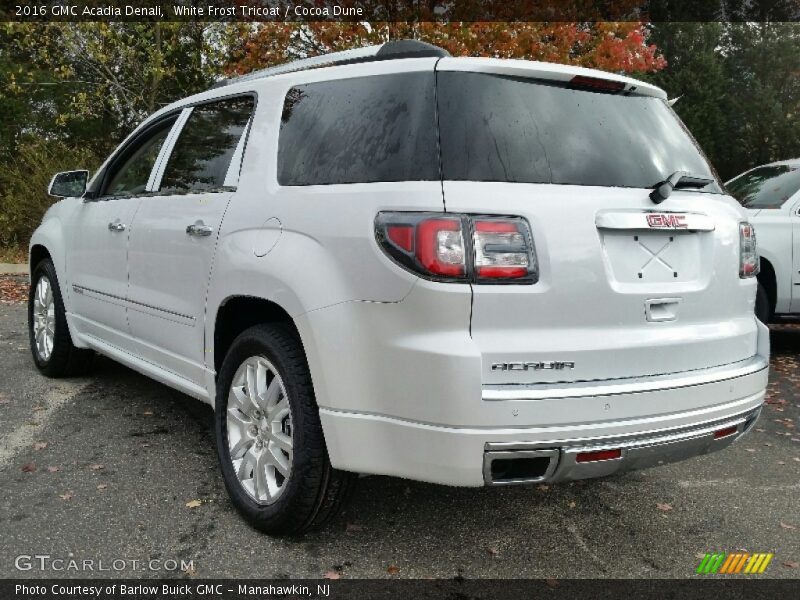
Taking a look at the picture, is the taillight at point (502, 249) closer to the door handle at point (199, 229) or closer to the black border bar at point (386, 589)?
the black border bar at point (386, 589)

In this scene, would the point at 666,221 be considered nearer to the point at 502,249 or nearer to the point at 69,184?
the point at 502,249

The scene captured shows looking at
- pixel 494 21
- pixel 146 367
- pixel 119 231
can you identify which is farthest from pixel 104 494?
pixel 494 21

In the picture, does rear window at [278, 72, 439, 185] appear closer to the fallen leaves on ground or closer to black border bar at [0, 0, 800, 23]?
the fallen leaves on ground

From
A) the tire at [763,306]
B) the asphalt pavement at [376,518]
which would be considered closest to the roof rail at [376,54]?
the asphalt pavement at [376,518]

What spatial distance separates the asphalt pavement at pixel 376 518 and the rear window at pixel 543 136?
1.51 metres

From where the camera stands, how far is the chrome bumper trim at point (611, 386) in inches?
103

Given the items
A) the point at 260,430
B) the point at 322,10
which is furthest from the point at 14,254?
the point at 260,430

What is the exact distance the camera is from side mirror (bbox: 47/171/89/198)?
548 cm

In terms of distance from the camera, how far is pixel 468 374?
2602 millimetres

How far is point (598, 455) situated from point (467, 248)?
0.84 m

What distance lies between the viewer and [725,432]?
3104 mm

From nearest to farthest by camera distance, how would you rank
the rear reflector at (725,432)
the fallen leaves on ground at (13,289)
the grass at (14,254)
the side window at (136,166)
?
the rear reflector at (725,432) < the side window at (136,166) < the fallen leaves on ground at (13,289) < the grass at (14,254)

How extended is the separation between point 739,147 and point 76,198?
3352 centimetres

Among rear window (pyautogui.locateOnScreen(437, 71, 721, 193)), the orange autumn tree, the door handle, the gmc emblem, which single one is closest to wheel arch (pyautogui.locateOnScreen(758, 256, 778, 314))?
rear window (pyautogui.locateOnScreen(437, 71, 721, 193))
